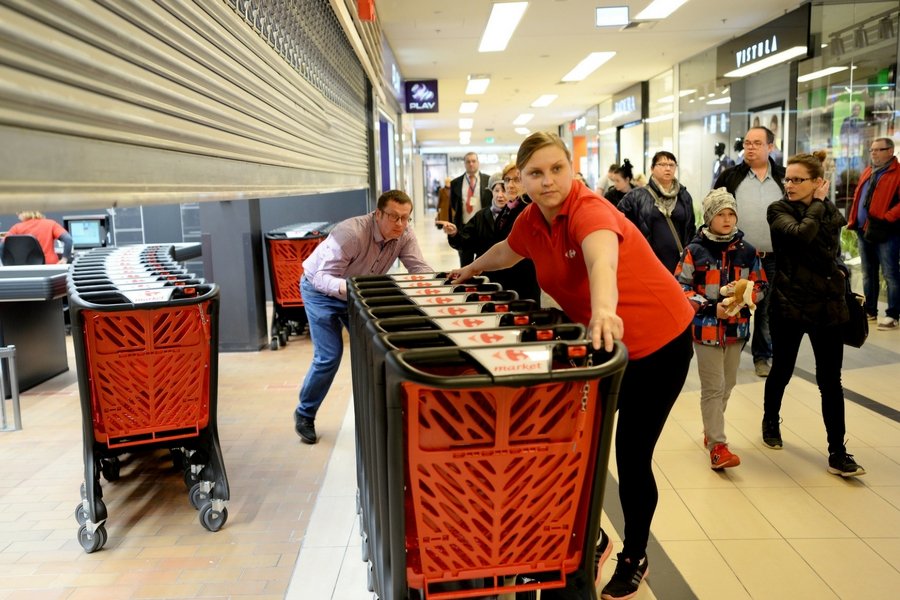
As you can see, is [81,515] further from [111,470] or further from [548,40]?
[548,40]

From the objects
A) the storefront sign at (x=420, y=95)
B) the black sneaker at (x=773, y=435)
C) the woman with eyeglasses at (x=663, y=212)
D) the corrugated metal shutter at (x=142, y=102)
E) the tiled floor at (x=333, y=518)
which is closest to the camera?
the corrugated metal shutter at (x=142, y=102)

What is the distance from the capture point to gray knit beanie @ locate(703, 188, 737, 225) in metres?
4.16

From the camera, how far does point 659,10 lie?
10.8 metres

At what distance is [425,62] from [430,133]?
66.8ft

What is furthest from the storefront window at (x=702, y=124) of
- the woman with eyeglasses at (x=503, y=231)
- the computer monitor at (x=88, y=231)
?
the computer monitor at (x=88, y=231)

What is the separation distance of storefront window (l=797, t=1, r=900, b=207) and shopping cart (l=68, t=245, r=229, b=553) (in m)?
8.51

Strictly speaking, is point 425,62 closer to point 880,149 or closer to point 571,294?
point 880,149

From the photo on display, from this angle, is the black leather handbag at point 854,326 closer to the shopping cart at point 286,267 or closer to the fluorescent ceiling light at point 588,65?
the shopping cart at point 286,267

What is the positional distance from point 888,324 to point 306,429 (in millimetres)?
6548

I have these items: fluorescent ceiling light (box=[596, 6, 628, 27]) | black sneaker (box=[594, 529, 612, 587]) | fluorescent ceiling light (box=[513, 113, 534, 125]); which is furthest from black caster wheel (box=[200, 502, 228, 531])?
fluorescent ceiling light (box=[513, 113, 534, 125])

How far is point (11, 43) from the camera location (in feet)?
3.92

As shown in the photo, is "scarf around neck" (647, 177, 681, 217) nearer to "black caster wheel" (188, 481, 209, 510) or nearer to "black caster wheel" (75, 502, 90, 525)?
"black caster wheel" (188, 481, 209, 510)

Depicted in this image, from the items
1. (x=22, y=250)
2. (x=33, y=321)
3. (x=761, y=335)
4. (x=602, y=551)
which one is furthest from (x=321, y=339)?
(x=22, y=250)

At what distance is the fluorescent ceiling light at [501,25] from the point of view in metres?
10.5
